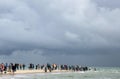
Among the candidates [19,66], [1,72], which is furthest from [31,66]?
[1,72]

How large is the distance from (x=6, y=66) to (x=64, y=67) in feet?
124

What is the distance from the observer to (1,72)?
6456 centimetres

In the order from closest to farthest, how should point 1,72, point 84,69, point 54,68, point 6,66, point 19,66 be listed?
1. point 1,72
2. point 6,66
3. point 19,66
4. point 54,68
5. point 84,69

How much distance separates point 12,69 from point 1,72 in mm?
3625

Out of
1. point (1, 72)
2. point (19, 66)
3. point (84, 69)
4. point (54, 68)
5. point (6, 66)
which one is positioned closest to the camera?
point (1, 72)

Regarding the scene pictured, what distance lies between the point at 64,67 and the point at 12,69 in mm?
38280

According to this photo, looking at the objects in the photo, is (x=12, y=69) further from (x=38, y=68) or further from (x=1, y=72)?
(x=38, y=68)

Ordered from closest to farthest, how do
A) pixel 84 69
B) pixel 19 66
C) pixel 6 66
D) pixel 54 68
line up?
pixel 6 66
pixel 19 66
pixel 54 68
pixel 84 69

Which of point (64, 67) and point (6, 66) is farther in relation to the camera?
point (64, 67)

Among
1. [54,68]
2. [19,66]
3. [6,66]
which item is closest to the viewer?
[6,66]

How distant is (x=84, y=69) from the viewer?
11144 cm

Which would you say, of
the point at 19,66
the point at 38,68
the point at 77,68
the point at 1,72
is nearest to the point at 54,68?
the point at 38,68

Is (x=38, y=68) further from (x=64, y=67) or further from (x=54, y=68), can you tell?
(x=64, y=67)

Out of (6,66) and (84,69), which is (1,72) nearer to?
(6,66)
